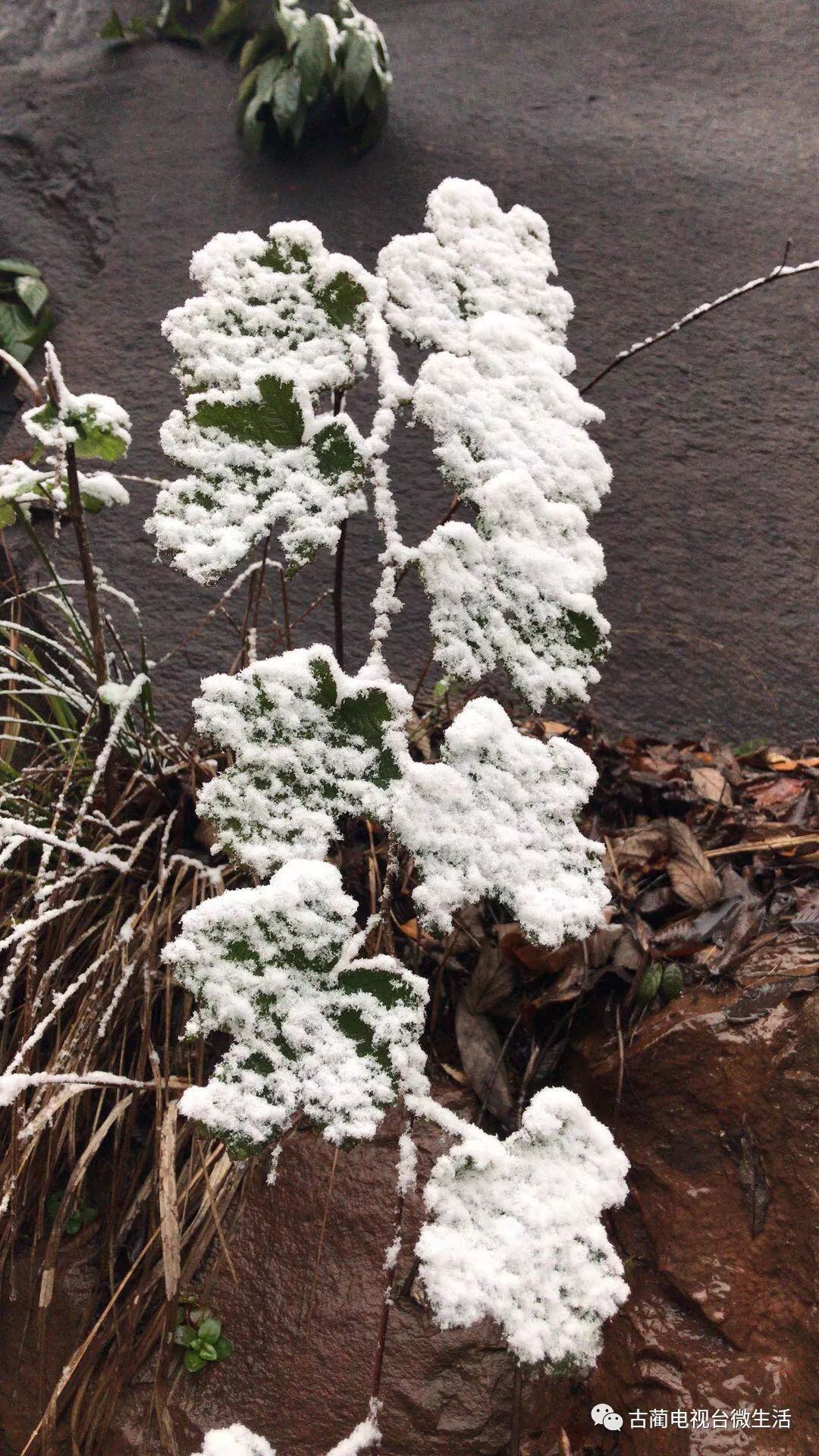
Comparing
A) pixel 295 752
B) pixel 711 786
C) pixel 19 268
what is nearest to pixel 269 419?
pixel 295 752

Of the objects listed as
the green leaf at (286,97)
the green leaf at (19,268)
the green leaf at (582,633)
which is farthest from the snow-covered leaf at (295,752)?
the green leaf at (286,97)

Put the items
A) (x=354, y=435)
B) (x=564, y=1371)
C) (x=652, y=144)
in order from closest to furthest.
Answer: (x=564, y=1371), (x=354, y=435), (x=652, y=144)

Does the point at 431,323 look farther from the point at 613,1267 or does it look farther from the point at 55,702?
the point at 55,702

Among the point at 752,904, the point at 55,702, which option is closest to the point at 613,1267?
the point at 752,904

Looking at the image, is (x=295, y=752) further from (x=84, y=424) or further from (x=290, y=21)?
(x=290, y=21)

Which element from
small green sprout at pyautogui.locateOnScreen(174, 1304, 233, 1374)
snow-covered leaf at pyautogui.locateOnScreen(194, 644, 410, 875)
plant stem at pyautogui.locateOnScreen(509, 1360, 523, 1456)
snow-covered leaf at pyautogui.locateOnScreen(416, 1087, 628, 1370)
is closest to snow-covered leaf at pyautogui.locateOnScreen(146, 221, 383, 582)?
snow-covered leaf at pyautogui.locateOnScreen(194, 644, 410, 875)

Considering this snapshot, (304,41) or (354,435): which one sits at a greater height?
(304,41)

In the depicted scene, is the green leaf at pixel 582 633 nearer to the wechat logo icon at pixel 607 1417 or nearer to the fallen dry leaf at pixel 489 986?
the fallen dry leaf at pixel 489 986
